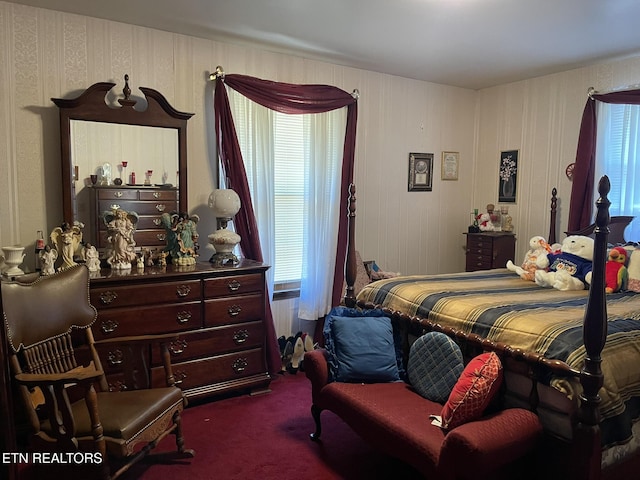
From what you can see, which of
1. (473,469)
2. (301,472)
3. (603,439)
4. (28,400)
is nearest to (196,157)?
(28,400)

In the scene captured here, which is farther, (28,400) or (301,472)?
(301,472)

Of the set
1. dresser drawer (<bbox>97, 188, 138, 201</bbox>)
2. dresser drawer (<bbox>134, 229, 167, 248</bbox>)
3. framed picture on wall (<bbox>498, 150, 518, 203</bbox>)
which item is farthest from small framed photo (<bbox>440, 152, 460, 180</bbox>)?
dresser drawer (<bbox>97, 188, 138, 201</bbox>)

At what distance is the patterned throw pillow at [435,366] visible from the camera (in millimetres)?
2410

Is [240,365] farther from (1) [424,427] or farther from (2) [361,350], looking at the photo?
(1) [424,427]

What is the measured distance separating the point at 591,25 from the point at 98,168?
3.51 metres

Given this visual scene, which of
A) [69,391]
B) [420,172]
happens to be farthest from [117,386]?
[420,172]

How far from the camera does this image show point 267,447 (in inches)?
109

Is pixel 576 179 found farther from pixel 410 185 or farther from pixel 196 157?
pixel 196 157

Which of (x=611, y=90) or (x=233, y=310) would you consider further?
(x=611, y=90)

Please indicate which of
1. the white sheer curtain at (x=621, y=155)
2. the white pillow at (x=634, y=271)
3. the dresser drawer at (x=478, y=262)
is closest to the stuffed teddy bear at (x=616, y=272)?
the white pillow at (x=634, y=271)

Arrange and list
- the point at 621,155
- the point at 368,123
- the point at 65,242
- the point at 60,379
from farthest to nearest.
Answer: the point at 368,123 → the point at 621,155 → the point at 65,242 → the point at 60,379

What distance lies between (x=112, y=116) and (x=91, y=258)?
0.99m

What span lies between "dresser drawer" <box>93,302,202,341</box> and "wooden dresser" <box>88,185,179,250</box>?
0.58 meters

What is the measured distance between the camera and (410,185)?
492cm
